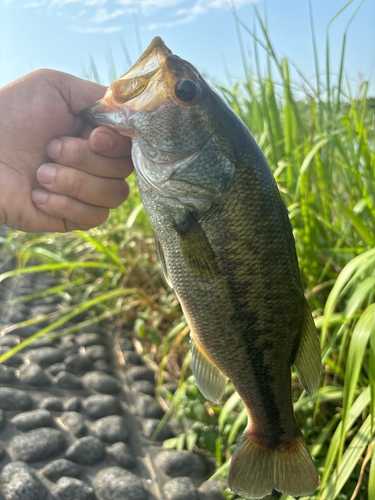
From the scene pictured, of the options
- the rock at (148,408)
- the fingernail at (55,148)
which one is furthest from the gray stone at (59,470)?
the fingernail at (55,148)

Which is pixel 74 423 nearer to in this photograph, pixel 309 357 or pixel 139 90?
pixel 309 357

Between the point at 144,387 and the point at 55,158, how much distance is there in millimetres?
1897

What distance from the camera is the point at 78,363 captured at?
10.4ft

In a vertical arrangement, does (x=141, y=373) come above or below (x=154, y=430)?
above

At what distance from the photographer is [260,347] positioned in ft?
4.09

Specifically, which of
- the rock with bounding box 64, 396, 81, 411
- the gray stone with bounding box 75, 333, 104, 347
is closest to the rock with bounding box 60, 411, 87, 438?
the rock with bounding box 64, 396, 81, 411

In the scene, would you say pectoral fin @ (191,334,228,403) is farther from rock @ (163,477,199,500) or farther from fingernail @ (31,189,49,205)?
rock @ (163,477,199,500)

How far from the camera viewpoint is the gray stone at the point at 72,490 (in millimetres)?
2125

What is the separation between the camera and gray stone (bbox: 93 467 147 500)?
7.13 feet

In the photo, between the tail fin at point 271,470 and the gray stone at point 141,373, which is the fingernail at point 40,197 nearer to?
the tail fin at point 271,470

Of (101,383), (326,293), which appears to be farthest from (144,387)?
(326,293)

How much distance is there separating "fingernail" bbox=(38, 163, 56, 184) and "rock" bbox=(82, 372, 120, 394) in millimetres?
1782

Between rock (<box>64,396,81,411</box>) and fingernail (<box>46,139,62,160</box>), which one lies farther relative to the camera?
rock (<box>64,396,81,411</box>)

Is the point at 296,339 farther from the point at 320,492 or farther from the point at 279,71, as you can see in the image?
the point at 279,71
